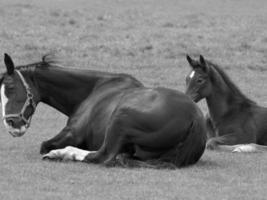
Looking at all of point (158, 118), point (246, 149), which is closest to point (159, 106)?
point (158, 118)

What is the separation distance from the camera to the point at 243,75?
22.2 metres

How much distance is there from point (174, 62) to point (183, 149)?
1323 cm

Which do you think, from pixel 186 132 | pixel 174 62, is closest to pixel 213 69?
pixel 186 132

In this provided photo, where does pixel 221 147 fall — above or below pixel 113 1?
above

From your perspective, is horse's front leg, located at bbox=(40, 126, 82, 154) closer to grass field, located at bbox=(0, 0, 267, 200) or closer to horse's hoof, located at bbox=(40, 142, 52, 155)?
horse's hoof, located at bbox=(40, 142, 52, 155)

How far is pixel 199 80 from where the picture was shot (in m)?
13.1

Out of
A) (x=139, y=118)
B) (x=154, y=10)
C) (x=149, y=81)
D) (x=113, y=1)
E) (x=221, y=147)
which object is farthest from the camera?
(x=113, y=1)

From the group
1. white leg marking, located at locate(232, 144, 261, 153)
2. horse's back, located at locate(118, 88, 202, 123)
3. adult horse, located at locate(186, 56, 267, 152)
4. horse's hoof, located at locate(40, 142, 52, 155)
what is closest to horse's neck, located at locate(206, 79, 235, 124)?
adult horse, located at locate(186, 56, 267, 152)

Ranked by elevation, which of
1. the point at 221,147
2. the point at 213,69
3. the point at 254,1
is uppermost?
the point at 213,69

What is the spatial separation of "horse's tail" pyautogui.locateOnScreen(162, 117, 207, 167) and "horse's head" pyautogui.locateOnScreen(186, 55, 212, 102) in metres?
2.70

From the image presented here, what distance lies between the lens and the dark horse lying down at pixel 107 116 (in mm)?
10156

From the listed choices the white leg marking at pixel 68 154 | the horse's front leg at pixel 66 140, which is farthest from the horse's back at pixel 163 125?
the horse's front leg at pixel 66 140

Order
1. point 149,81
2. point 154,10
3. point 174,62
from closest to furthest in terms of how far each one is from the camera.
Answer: point 149,81 < point 174,62 < point 154,10

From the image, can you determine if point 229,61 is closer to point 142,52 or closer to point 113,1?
point 142,52
